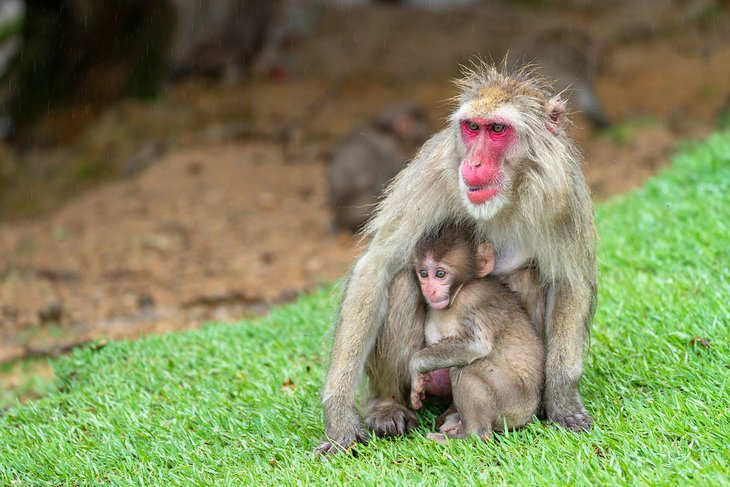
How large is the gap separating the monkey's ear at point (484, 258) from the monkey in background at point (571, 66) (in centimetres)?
796

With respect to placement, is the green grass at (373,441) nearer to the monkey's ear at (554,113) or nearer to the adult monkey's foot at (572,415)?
the adult monkey's foot at (572,415)

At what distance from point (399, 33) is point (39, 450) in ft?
38.5

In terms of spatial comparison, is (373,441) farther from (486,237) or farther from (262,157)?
(262,157)

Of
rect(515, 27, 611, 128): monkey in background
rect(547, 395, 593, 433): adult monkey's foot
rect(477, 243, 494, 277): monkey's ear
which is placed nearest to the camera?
rect(547, 395, 593, 433): adult monkey's foot

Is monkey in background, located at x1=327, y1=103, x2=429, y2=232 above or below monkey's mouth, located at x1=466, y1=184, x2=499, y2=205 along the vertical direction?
below

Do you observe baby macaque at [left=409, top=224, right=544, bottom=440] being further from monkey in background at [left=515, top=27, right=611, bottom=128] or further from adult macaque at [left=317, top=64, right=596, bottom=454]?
monkey in background at [left=515, top=27, right=611, bottom=128]

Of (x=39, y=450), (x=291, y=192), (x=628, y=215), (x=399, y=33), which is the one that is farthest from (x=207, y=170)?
(x=39, y=450)

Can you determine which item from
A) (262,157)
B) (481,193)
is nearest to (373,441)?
(481,193)

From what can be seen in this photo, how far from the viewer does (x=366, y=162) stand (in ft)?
32.8

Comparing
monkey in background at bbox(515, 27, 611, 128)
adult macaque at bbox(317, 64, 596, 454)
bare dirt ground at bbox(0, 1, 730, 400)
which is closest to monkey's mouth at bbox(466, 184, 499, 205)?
adult macaque at bbox(317, 64, 596, 454)

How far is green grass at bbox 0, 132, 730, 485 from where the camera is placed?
3.62 metres

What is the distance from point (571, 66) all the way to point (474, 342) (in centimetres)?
879

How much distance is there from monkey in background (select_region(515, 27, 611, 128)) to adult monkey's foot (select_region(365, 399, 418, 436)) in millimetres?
8097

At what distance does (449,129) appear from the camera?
4.12 metres
